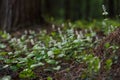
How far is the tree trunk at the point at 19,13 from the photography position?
732cm

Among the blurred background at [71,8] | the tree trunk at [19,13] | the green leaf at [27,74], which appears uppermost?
the tree trunk at [19,13]

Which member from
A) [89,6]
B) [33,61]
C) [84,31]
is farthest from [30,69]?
[89,6]

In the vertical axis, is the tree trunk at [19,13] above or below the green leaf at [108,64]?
above

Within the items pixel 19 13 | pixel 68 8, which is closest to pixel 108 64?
pixel 19 13

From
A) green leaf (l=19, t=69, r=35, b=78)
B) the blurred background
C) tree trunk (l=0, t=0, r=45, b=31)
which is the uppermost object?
tree trunk (l=0, t=0, r=45, b=31)

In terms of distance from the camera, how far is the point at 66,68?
443 centimetres

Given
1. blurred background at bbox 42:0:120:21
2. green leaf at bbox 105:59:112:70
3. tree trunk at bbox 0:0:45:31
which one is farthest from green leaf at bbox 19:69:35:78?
blurred background at bbox 42:0:120:21

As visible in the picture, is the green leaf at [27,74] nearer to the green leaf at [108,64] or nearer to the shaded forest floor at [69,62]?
the shaded forest floor at [69,62]

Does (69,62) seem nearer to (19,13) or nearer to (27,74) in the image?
(27,74)

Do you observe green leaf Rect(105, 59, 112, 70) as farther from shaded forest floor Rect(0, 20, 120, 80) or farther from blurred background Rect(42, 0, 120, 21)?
blurred background Rect(42, 0, 120, 21)


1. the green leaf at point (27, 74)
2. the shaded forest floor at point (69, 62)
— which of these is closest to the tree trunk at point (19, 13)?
the shaded forest floor at point (69, 62)

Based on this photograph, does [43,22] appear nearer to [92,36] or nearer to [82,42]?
[92,36]

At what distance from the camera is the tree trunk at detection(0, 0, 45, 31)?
24.0ft

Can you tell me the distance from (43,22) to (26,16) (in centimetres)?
50
